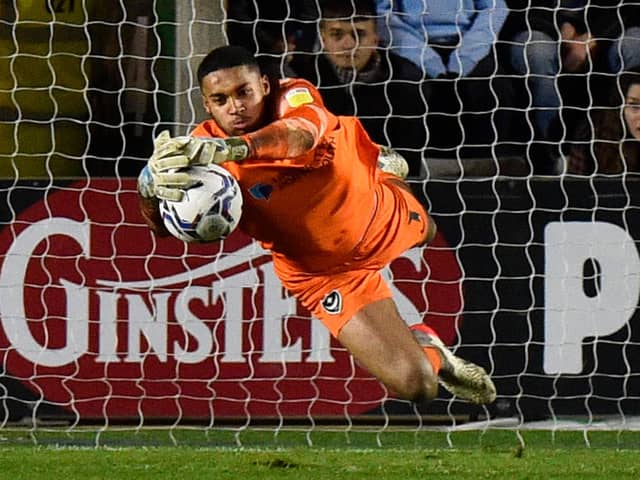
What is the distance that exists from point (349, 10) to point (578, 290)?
76.9 inches

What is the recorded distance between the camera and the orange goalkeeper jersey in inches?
282

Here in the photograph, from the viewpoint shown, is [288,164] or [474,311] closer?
[288,164]

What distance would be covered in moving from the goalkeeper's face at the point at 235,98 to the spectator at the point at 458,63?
2848 millimetres

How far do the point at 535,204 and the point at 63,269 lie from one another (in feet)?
8.12

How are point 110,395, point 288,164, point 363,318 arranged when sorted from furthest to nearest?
point 110,395 → point 363,318 → point 288,164

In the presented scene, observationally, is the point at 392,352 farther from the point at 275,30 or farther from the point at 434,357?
the point at 275,30

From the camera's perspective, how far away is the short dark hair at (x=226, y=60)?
7.04 m

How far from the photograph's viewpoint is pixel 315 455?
8.48 meters

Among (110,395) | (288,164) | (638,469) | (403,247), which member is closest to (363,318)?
(403,247)

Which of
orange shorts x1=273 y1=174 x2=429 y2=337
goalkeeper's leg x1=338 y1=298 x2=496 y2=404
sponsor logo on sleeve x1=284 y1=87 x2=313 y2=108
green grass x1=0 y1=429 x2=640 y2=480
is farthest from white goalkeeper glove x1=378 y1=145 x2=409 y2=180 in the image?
green grass x1=0 y1=429 x2=640 y2=480

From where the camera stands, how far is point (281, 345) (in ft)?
30.7

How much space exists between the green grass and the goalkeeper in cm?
41

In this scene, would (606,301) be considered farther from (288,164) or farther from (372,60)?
(288,164)

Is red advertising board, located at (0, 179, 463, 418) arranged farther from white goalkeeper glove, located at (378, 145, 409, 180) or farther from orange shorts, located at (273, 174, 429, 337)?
orange shorts, located at (273, 174, 429, 337)
